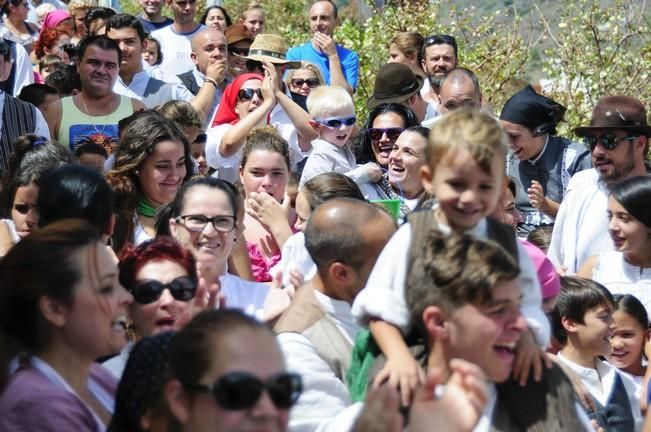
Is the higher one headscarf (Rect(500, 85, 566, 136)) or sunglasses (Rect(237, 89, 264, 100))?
headscarf (Rect(500, 85, 566, 136))

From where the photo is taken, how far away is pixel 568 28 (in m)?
12.5

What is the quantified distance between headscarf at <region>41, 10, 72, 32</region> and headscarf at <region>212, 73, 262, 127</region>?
338 centimetres

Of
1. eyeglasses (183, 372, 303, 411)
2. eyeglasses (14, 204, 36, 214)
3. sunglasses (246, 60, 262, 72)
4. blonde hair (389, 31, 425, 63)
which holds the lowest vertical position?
eyeglasses (14, 204, 36, 214)

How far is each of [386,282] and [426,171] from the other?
405 mm

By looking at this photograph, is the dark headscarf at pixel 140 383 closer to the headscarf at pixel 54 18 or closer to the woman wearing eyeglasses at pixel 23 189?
the woman wearing eyeglasses at pixel 23 189

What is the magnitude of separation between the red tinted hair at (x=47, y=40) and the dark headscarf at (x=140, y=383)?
822cm

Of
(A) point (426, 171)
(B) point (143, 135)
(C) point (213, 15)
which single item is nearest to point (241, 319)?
(A) point (426, 171)

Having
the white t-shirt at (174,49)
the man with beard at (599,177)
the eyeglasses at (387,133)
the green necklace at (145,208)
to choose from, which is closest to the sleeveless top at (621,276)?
the man with beard at (599,177)

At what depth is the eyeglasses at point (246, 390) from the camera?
3.05 m

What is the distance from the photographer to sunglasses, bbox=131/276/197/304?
439cm

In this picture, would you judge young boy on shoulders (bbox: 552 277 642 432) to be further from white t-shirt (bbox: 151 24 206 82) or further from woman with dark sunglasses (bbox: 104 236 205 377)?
white t-shirt (bbox: 151 24 206 82)

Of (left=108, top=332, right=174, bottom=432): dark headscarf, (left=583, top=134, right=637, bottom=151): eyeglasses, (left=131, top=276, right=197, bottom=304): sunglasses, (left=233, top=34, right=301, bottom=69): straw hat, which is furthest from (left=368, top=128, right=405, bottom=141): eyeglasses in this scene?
(left=108, top=332, right=174, bottom=432): dark headscarf

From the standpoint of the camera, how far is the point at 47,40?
1133 centimetres

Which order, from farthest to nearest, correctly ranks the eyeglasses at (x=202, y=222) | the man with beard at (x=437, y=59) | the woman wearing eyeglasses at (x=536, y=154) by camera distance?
1. the man with beard at (x=437, y=59)
2. the woman wearing eyeglasses at (x=536, y=154)
3. the eyeglasses at (x=202, y=222)
